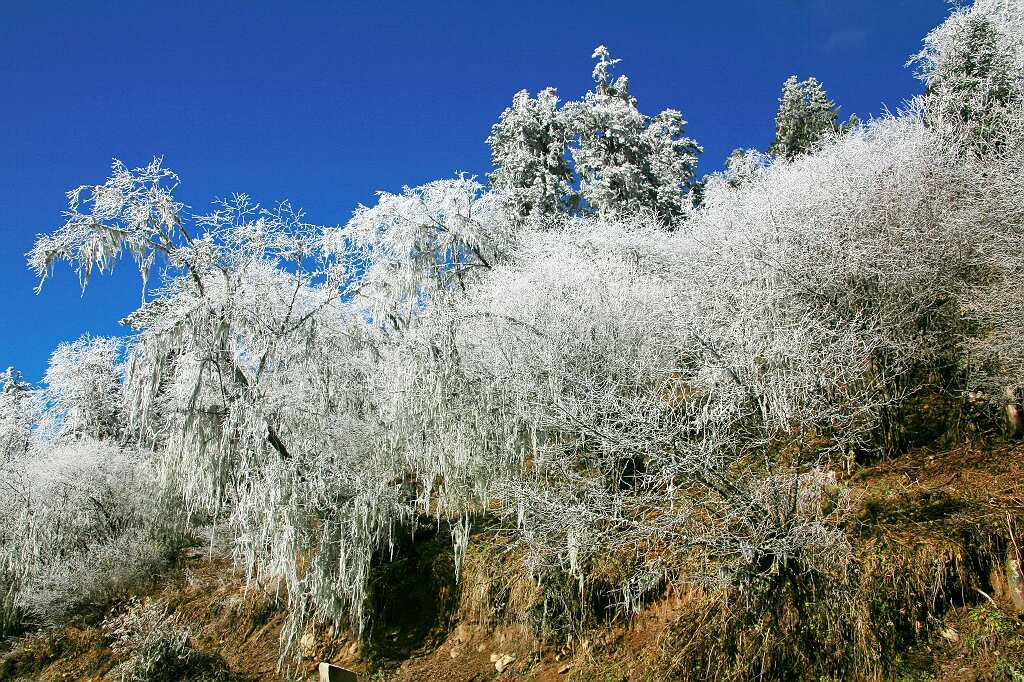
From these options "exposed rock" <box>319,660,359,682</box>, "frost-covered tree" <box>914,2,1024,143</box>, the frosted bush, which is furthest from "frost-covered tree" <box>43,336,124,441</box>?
"frost-covered tree" <box>914,2,1024,143</box>

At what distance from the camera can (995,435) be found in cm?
876

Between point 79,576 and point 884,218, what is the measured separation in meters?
17.7

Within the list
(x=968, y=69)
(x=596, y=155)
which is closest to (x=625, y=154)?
(x=596, y=155)

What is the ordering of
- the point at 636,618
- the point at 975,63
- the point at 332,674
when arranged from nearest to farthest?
the point at 332,674 < the point at 636,618 < the point at 975,63

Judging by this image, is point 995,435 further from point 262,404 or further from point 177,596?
point 177,596

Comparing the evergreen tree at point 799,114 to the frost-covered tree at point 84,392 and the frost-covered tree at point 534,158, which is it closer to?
the frost-covered tree at point 534,158

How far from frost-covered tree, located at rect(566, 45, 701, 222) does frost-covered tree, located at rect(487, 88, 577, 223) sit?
2.28 ft

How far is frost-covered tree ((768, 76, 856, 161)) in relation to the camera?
29188mm

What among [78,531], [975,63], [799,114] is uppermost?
[799,114]

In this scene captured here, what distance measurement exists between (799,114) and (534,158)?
15.9 metres

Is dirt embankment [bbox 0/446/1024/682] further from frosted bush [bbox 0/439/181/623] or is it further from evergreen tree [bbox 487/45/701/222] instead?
evergreen tree [bbox 487/45/701/222]

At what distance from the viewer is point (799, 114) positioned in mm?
30062

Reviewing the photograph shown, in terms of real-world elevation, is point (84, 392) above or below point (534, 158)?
below

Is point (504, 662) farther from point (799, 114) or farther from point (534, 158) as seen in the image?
point (799, 114)
